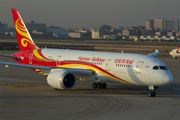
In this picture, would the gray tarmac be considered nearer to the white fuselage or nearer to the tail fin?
the white fuselage

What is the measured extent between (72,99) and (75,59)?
7.56m

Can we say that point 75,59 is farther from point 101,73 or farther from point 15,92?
point 15,92

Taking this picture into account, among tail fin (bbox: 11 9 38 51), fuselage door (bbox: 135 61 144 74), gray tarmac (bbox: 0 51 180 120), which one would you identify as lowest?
gray tarmac (bbox: 0 51 180 120)

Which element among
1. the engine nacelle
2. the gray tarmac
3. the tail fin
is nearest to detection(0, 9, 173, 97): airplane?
the engine nacelle

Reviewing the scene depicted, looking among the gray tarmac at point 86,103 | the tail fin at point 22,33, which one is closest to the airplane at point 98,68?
the gray tarmac at point 86,103

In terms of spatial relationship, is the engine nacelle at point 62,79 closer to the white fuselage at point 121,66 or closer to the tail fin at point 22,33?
the white fuselage at point 121,66

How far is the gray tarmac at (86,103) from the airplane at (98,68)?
124 cm

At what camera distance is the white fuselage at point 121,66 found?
27266 mm

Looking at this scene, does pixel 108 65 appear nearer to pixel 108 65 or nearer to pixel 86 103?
pixel 108 65

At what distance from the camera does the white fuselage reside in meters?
27.3

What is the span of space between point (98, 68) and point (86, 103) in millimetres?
7187

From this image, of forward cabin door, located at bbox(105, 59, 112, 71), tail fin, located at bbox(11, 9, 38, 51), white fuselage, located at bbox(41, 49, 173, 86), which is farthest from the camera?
tail fin, located at bbox(11, 9, 38, 51)

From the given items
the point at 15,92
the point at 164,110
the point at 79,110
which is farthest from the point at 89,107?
the point at 15,92

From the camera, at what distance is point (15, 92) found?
1150 inches
